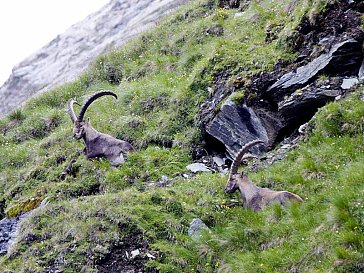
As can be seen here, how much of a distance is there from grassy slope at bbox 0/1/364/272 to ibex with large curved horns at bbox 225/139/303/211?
0.23m

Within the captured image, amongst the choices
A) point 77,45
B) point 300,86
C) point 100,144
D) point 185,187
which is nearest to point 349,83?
point 300,86

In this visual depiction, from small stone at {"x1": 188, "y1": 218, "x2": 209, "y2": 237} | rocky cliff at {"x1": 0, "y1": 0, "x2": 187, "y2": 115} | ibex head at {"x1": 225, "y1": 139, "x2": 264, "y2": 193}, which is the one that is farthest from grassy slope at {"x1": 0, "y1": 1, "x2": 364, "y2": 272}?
rocky cliff at {"x1": 0, "y1": 0, "x2": 187, "y2": 115}

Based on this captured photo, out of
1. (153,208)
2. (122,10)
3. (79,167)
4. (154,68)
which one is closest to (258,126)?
(153,208)

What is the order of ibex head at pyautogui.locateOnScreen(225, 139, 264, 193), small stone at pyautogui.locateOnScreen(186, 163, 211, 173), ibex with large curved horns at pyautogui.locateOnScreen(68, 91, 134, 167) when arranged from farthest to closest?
1. ibex with large curved horns at pyautogui.locateOnScreen(68, 91, 134, 167)
2. small stone at pyautogui.locateOnScreen(186, 163, 211, 173)
3. ibex head at pyautogui.locateOnScreen(225, 139, 264, 193)

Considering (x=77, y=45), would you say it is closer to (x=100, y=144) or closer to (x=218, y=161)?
(x=100, y=144)

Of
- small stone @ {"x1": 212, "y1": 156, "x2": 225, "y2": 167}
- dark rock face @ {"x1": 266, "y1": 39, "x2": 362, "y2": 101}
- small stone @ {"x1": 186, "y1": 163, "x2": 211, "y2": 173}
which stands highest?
dark rock face @ {"x1": 266, "y1": 39, "x2": 362, "y2": 101}

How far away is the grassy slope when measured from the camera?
29.9 ft

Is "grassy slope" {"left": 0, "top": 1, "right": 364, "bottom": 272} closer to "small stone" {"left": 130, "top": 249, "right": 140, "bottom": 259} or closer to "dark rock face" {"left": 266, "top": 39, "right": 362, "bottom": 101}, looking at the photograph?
"small stone" {"left": 130, "top": 249, "right": 140, "bottom": 259}

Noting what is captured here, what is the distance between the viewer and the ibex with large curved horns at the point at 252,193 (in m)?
10.3

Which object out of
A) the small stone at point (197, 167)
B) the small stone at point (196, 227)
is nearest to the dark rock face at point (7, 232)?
the small stone at point (196, 227)

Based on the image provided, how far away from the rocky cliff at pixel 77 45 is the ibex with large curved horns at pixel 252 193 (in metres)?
18.2

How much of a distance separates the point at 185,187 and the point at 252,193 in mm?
1765

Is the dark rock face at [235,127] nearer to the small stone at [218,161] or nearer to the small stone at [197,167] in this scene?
the small stone at [218,161]

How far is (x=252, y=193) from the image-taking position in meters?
11.1
